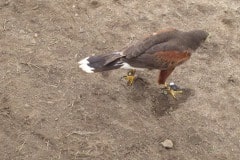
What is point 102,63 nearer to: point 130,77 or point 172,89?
point 130,77

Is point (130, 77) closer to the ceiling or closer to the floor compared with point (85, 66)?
closer to the floor

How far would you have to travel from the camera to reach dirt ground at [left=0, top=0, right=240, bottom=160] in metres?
5.15

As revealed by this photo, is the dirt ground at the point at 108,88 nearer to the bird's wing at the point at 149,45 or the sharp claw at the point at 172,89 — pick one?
the sharp claw at the point at 172,89

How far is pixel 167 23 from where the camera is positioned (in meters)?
6.79

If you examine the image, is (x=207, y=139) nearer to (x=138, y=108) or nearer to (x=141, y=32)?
(x=138, y=108)

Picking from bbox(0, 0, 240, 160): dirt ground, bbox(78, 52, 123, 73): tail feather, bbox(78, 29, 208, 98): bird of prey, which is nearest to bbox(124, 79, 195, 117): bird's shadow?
bbox(0, 0, 240, 160): dirt ground

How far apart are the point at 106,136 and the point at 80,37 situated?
6.01 feet

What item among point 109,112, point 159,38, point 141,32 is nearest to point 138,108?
point 109,112

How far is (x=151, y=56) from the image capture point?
538 cm

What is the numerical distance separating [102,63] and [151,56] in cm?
61

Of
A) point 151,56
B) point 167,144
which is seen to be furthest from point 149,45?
point 167,144

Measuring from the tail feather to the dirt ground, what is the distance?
1.15 ft

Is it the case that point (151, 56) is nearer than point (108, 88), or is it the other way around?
point (151, 56)

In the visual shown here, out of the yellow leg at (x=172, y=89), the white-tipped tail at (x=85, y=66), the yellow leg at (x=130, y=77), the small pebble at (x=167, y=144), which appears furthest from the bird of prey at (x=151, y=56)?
the small pebble at (x=167, y=144)
